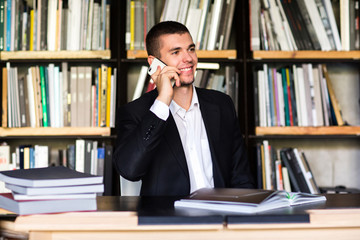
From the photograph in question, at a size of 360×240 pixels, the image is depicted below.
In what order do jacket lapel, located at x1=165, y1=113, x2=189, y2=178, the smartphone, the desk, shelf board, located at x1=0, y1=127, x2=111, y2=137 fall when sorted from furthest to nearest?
shelf board, located at x1=0, y1=127, x2=111, y2=137
the smartphone
jacket lapel, located at x1=165, y1=113, x2=189, y2=178
the desk

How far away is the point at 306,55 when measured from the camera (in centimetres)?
276

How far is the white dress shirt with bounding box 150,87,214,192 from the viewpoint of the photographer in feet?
6.23

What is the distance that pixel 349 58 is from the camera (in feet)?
9.15

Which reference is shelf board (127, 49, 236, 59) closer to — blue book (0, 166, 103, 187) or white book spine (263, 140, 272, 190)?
white book spine (263, 140, 272, 190)

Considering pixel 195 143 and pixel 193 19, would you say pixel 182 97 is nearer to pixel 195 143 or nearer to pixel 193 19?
pixel 195 143

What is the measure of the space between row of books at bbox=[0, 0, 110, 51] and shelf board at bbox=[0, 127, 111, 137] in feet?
1.63

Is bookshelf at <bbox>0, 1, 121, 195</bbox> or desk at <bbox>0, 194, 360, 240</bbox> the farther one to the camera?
bookshelf at <bbox>0, 1, 121, 195</bbox>

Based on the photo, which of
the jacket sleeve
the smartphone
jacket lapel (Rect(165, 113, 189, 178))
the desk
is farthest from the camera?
the smartphone

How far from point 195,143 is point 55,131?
1113 millimetres

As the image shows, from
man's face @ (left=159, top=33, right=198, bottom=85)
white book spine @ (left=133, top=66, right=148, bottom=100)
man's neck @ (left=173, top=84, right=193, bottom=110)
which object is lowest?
man's neck @ (left=173, top=84, right=193, bottom=110)

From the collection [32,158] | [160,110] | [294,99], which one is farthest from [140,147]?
[294,99]

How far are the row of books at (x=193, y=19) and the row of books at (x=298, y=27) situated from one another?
0.61 feet

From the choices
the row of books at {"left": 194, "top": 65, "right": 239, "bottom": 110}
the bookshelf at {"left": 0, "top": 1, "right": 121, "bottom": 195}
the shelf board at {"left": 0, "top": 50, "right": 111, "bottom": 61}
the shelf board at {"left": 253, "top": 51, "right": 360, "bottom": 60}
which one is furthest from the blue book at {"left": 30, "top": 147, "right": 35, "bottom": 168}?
the shelf board at {"left": 253, "top": 51, "right": 360, "bottom": 60}

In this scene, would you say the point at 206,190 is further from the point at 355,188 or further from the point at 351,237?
the point at 355,188
